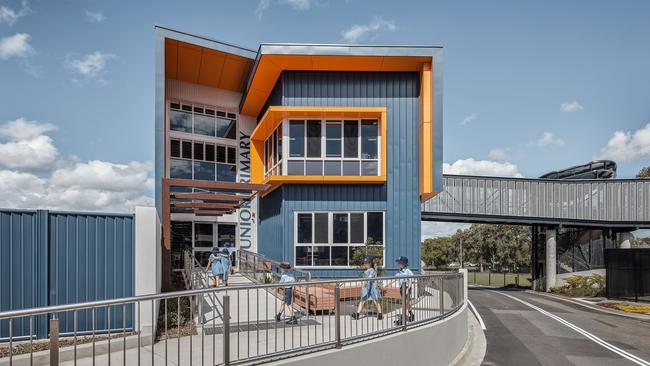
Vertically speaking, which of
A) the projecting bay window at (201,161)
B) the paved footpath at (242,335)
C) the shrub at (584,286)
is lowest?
the shrub at (584,286)

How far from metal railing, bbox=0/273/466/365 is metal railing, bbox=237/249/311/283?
258 inches

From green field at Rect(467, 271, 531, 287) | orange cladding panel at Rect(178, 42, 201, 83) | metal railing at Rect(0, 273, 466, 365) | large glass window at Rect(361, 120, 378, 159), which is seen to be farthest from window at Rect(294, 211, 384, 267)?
green field at Rect(467, 271, 531, 287)

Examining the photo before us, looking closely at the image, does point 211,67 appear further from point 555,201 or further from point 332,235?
point 555,201

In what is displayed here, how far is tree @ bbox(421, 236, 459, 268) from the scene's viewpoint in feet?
237

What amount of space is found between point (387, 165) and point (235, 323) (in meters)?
13.6

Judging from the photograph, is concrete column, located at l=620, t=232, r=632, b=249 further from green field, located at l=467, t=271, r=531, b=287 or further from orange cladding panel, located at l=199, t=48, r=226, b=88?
orange cladding panel, located at l=199, t=48, r=226, b=88

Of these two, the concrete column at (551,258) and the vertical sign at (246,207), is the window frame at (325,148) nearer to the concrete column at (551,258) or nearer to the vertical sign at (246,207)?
the vertical sign at (246,207)

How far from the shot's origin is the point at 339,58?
1788cm

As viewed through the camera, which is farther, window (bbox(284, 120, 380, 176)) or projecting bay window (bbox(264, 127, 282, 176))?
projecting bay window (bbox(264, 127, 282, 176))

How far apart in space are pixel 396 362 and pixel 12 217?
710cm

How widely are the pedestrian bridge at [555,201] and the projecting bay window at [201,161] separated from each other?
1253cm

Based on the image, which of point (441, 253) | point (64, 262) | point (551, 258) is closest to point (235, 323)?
point (64, 262)

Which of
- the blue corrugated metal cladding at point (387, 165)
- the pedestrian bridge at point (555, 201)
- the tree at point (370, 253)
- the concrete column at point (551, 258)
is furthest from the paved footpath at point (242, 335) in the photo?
the concrete column at point (551, 258)

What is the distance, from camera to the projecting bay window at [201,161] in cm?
2203
